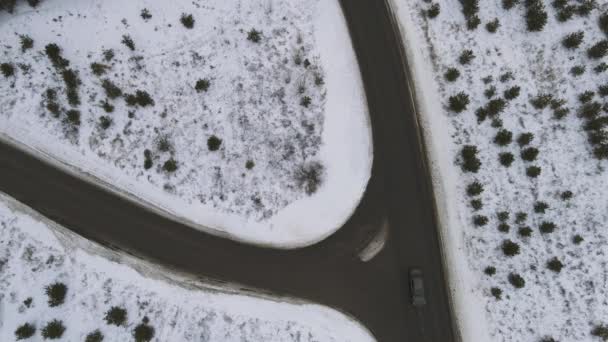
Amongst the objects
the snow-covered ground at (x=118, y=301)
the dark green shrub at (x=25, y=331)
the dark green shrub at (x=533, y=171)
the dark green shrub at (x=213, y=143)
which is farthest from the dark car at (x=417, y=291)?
the dark green shrub at (x=25, y=331)

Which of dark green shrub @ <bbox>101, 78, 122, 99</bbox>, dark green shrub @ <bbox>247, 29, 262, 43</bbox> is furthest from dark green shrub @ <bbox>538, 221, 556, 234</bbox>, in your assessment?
dark green shrub @ <bbox>101, 78, 122, 99</bbox>

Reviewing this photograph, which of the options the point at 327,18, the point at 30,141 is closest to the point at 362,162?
the point at 327,18

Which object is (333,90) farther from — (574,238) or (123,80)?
(574,238)

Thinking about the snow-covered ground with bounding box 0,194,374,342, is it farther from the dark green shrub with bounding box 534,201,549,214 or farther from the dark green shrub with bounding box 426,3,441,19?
the dark green shrub with bounding box 426,3,441,19

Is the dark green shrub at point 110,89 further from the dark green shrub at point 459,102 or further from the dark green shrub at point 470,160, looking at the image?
the dark green shrub at point 470,160

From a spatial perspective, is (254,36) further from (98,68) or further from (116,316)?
(116,316)

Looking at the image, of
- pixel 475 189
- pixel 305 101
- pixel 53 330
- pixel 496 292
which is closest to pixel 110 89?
pixel 305 101
